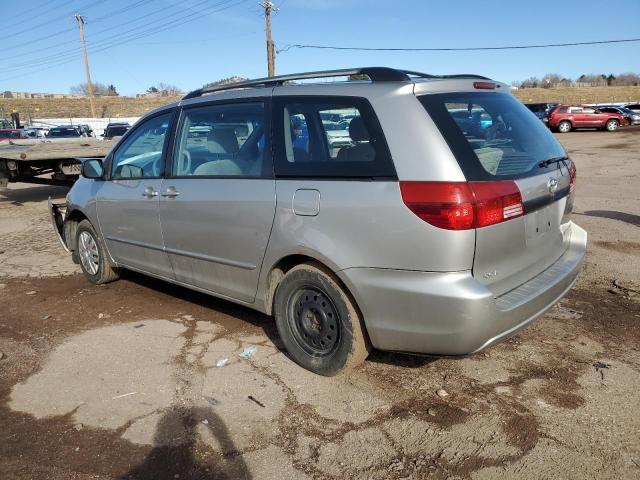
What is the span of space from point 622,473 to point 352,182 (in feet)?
6.37

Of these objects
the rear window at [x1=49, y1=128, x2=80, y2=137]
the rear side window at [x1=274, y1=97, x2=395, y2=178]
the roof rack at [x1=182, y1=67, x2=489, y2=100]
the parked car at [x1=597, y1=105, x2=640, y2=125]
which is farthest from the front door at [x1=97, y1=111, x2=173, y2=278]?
the parked car at [x1=597, y1=105, x2=640, y2=125]

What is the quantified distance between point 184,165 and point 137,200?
2.17 ft

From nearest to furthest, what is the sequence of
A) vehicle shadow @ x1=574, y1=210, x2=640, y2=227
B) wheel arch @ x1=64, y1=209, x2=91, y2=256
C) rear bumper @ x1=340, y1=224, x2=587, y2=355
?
1. rear bumper @ x1=340, y1=224, x2=587, y2=355
2. wheel arch @ x1=64, y1=209, x2=91, y2=256
3. vehicle shadow @ x1=574, y1=210, x2=640, y2=227

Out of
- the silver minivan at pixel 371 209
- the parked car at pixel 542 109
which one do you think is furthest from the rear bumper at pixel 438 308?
→ the parked car at pixel 542 109

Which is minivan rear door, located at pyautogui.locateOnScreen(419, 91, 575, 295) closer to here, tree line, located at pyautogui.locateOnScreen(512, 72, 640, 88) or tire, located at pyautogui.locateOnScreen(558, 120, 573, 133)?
tire, located at pyautogui.locateOnScreen(558, 120, 573, 133)

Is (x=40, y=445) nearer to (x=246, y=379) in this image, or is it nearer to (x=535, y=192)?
(x=246, y=379)

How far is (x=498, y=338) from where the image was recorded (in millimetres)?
2824

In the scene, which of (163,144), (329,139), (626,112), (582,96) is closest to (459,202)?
(329,139)

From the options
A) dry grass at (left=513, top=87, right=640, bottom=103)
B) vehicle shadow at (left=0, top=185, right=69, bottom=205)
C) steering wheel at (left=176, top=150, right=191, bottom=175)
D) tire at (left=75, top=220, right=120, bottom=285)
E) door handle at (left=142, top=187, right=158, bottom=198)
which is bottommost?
vehicle shadow at (left=0, top=185, right=69, bottom=205)

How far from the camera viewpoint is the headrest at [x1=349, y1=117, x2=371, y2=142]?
297 centimetres

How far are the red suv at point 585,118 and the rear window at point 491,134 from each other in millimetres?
32966

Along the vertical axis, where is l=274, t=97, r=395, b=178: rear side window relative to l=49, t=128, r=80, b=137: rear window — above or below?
above

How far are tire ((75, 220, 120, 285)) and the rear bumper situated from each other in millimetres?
3275

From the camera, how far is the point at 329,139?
3.27 metres
